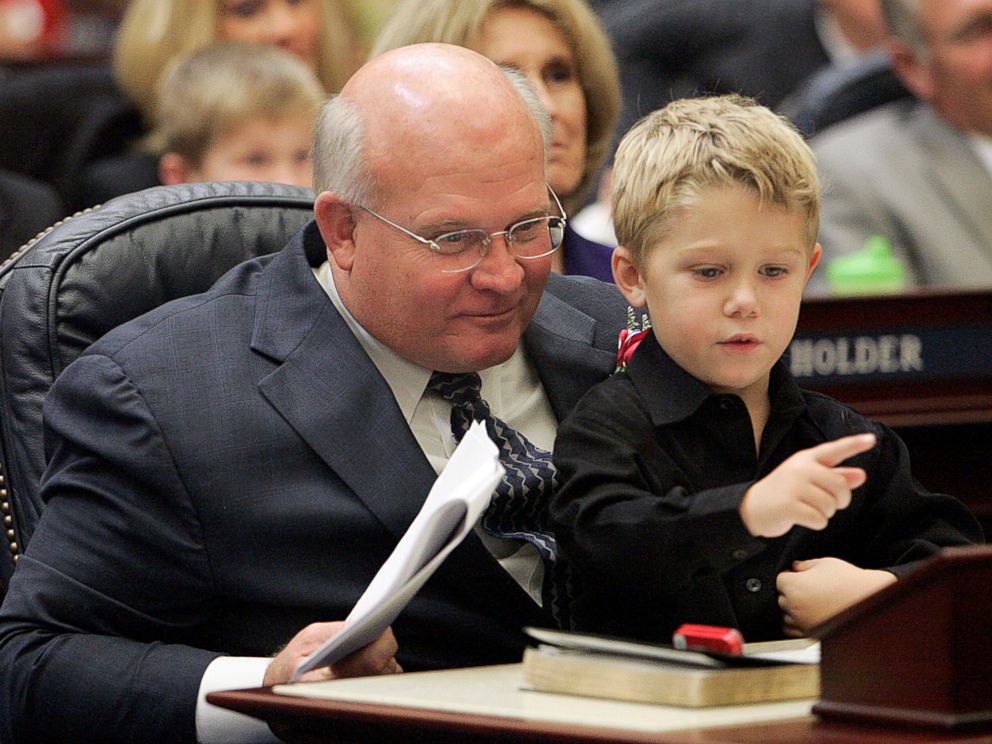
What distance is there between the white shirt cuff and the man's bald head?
1.98 feet

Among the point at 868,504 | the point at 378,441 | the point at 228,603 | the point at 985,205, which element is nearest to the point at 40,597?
the point at 228,603

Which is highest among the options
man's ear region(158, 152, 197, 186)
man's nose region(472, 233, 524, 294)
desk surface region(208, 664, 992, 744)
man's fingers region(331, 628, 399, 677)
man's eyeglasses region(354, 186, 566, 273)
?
man's ear region(158, 152, 197, 186)

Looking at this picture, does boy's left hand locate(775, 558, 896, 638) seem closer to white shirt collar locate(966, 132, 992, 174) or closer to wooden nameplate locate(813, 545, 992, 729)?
wooden nameplate locate(813, 545, 992, 729)

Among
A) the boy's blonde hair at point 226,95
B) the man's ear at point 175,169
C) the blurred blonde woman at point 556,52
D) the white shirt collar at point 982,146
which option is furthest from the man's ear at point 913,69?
the man's ear at point 175,169

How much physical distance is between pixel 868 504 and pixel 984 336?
5.12 ft

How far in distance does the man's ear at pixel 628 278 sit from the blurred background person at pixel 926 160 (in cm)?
193

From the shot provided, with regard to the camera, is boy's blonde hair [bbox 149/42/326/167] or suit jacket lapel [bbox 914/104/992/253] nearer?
suit jacket lapel [bbox 914/104/992/253]

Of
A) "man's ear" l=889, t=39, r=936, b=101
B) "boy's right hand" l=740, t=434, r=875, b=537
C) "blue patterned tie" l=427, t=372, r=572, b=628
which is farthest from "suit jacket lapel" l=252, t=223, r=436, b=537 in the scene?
"man's ear" l=889, t=39, r=936, b=101

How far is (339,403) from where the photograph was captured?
2.11 meters

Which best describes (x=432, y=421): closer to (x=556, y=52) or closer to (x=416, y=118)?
(x=416, y=118)

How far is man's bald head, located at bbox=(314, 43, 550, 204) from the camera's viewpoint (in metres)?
2.15

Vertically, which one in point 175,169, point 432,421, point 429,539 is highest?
point 175,169

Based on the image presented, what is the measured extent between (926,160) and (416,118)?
229 centimetres

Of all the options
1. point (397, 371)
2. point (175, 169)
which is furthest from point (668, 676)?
point (175, 169)
